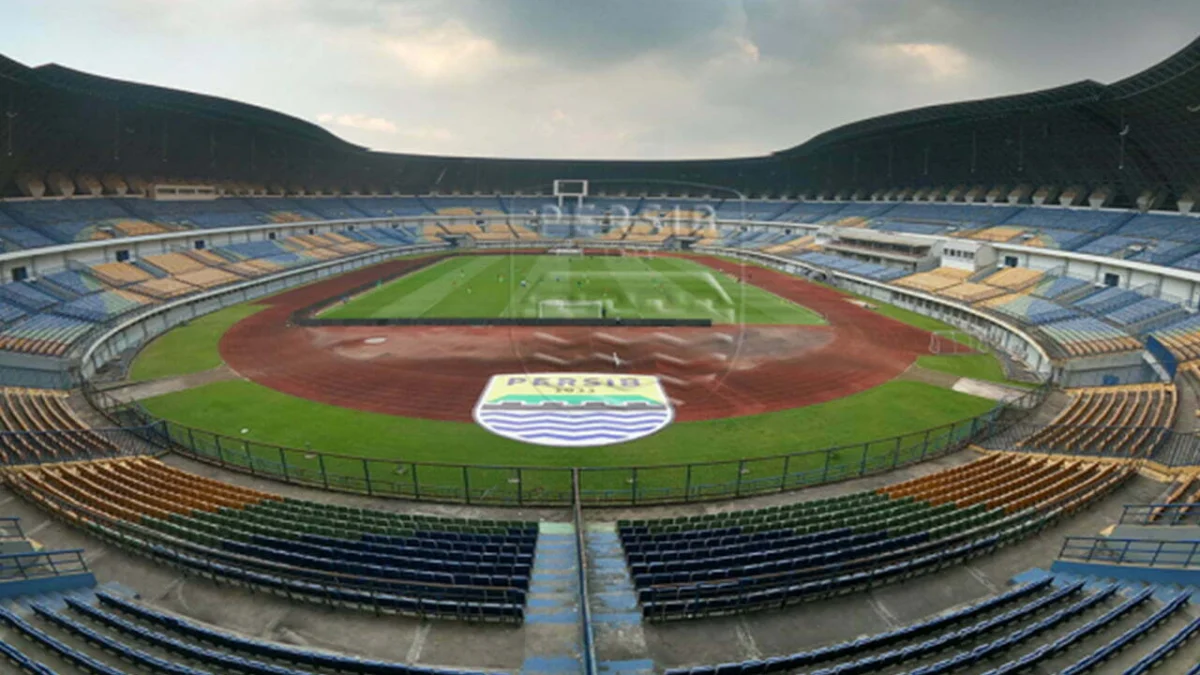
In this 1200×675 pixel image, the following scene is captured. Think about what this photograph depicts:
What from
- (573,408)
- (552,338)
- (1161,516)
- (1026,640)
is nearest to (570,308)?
(552,338)

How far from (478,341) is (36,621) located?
103 ft

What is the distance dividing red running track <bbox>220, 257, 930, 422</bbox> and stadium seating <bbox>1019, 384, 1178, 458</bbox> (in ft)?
31.7

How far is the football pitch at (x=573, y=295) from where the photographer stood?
5088cm

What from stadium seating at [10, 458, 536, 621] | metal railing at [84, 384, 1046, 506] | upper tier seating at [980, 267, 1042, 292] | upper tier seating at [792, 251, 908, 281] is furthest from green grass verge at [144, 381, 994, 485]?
upper tier seating at [792, 251, 908, 281]

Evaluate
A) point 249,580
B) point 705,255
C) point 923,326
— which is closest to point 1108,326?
point 923,326

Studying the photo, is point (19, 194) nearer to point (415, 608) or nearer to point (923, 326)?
point (415, 608)

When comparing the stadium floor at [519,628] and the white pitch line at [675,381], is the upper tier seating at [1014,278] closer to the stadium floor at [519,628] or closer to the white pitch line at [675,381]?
the white pitch line at [675,381]

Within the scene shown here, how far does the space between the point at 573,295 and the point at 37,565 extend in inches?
1907

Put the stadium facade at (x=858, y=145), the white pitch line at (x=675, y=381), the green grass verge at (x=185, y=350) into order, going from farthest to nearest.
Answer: the stadium facade at (x=858, y=145) → the green grass verge at (x=185, y=350) → the white pitch line at (x=675, y=381)

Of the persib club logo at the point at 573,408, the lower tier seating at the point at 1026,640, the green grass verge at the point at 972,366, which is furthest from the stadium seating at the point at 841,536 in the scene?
the green grass verge at the point at 972,366

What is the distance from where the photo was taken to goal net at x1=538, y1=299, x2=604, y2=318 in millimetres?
49469

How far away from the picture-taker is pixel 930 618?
1171 centimetres

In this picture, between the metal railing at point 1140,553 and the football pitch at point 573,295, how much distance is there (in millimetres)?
36058

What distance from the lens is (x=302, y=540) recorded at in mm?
14641
